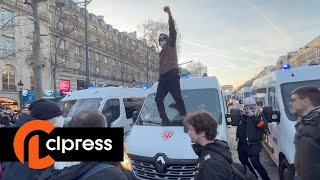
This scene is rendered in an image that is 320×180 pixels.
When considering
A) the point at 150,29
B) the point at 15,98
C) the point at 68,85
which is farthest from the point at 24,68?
the point at 150,29

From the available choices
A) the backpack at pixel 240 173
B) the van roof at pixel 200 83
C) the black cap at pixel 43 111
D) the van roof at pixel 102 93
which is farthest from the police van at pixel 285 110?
the van roof at pixel 102 93

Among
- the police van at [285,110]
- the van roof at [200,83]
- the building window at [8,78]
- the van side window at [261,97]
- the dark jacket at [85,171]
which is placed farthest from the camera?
the building window at [8,78]

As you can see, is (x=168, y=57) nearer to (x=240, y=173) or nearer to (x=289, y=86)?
(x=289, y=86)

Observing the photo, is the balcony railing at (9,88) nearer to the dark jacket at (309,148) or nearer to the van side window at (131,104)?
the van side window at (131,104)

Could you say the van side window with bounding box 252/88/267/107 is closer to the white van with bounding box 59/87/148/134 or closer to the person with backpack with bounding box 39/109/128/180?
the white van with bounding box 59/87/148/134

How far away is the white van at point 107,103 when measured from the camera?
9.50 metres

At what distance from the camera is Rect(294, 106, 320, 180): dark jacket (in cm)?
270

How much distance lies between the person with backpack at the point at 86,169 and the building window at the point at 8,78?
1397 inches

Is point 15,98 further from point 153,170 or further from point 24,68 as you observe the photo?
point 153,170

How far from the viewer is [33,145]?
2.30 metres

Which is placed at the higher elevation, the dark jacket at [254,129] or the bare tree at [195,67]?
the bare tree at [195,67]

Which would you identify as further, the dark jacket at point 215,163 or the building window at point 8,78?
the building window at point 8,78

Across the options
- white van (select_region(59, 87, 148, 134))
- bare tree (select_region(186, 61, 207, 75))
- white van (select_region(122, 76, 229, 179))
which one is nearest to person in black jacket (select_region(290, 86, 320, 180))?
white van (select_region(122, 76, 229, 179))

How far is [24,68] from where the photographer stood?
119 ft
